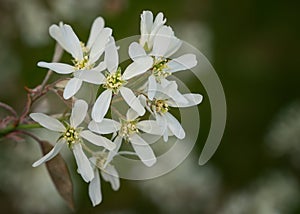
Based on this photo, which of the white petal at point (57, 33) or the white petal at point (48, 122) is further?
the white petal at point (57, 33)

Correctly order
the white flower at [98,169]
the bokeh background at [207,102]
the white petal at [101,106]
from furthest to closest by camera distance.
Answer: the bokeh background at [207,102], the white flower at [98,169], the white petal at [101,106]

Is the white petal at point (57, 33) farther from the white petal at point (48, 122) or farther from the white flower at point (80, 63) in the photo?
the white petal at point (48, 122)

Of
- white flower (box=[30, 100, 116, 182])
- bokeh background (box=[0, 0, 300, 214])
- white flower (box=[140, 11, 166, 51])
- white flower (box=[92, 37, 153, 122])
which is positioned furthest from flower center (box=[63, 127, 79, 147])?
bokeh background (box=[0, 0, 300, 214])

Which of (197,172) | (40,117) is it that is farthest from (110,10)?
(40,117)

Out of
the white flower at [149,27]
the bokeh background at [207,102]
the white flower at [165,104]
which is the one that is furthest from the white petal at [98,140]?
the bokeh background at [207,102]

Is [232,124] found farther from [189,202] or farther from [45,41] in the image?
[45,41]

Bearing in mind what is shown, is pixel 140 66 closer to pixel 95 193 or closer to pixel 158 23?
pixel 158 23

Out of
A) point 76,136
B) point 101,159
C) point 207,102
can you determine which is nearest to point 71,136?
point 76,136
